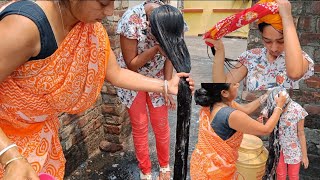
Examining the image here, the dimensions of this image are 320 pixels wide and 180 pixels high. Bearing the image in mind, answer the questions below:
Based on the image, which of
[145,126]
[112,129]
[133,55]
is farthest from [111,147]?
[133,55]

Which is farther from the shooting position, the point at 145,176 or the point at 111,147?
the point at 111,147

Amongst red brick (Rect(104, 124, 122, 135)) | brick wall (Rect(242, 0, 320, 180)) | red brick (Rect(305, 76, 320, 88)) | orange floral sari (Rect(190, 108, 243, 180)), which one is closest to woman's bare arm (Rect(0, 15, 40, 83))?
orange floral sari (Rect(190, 108, 243, 180))

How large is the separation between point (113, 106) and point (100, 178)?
763mm

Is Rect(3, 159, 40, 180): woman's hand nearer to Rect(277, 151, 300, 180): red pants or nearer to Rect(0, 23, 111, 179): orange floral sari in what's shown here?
Rect(0, 23, 111, 179): orange floral sari

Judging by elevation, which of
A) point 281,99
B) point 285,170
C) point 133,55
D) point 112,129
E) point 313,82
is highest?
point 133,55

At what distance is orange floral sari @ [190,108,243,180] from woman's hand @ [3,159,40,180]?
1335 millimetres

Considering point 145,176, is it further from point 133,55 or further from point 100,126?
point 133,55

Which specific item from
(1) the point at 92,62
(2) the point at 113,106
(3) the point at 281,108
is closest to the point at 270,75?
(3) the point at 281,108

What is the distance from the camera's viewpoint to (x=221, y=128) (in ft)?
7.74

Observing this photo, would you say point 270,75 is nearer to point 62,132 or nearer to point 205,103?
point 205,103

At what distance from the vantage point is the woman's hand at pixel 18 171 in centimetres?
136

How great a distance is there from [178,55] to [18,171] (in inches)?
44.6

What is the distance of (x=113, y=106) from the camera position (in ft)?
11.8

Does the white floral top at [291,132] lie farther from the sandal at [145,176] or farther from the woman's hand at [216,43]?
the sandal at [145,176]
